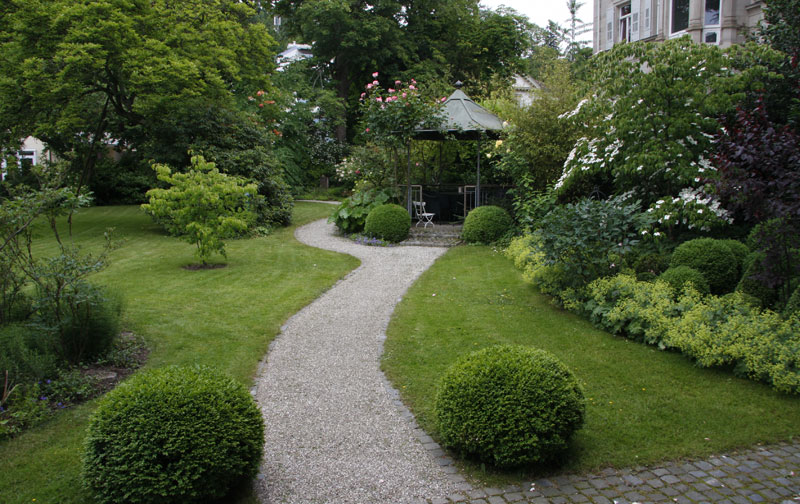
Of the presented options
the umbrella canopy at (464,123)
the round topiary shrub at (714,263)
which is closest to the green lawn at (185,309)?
the umbrella canopy at (464,123)

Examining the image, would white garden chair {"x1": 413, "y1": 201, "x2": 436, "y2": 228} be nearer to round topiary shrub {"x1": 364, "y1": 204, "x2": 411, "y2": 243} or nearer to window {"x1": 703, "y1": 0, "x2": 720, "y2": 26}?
round topiary shrub {"x1": 364, "y1": 204, "x2": 411, "y2": 243}

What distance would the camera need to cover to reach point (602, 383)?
5.52m

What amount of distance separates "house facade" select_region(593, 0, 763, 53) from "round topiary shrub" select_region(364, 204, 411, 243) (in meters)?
6.51

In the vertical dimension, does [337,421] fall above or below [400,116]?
below

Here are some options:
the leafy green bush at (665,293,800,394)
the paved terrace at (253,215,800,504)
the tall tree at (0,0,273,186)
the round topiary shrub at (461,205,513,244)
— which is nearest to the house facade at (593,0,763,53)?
the round topiary shrub at (461,205,513,244)

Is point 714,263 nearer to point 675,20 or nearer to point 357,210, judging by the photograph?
point 357,210

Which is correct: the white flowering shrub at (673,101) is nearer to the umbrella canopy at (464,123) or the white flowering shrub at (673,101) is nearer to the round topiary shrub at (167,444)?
the umbrella canopy at (464,123)

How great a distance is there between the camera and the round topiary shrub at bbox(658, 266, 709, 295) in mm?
7266

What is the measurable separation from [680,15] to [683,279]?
37.0ft

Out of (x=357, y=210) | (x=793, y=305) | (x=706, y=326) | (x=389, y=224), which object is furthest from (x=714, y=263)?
(x=357, y=210)

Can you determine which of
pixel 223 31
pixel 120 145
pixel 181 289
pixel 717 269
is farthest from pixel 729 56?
pixel 120 145

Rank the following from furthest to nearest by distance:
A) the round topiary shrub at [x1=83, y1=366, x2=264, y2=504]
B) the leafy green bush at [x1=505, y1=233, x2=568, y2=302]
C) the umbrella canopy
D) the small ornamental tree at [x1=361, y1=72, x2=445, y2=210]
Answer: the umbrella canopy, the small ornamental tree at [x1=361, y1=72, x2=445, y2=210], the leafy green bush at [x1=505, y1=233, x2=568, y2=302], the round topiary shrub at [x1=83, y1=366, x2=264, y2=504]

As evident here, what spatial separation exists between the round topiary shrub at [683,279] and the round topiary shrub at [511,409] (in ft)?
12.8

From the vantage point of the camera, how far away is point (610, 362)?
605 cm
